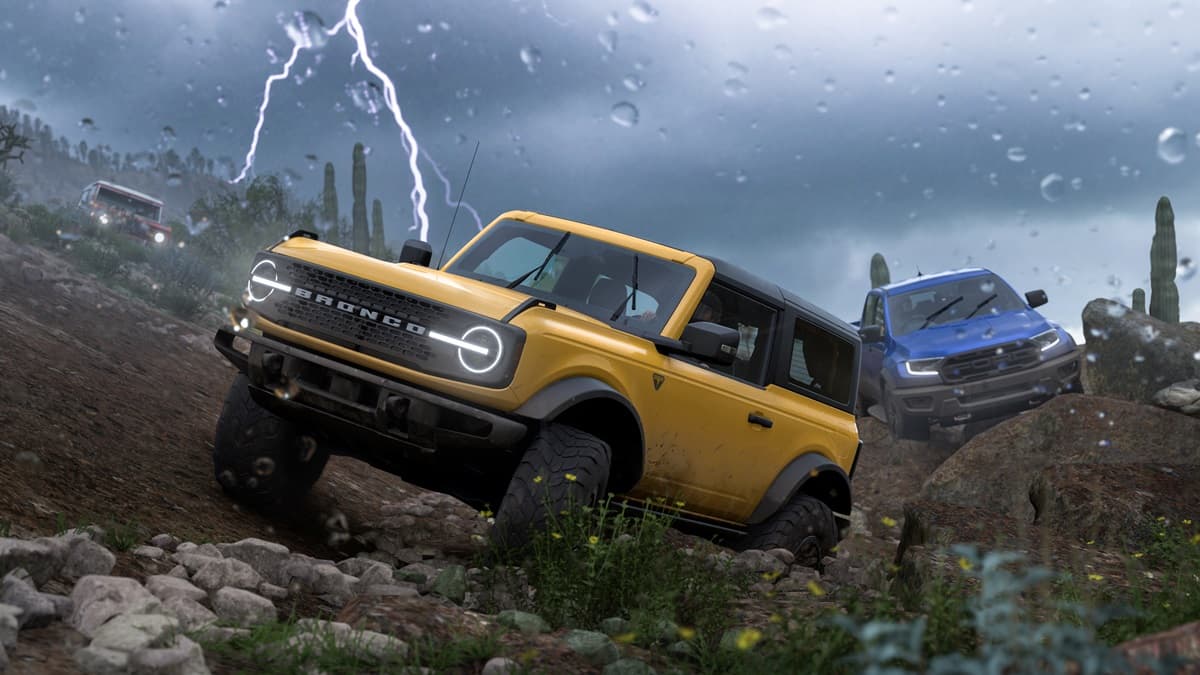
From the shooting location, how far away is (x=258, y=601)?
12.3 ft

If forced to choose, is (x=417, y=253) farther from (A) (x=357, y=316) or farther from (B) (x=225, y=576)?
(B) (x=225, y=576)

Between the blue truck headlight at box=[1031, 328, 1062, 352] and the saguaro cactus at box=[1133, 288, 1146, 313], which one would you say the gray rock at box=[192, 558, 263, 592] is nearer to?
the blue truck headlight at box=[1031, 328, 1062, 352]

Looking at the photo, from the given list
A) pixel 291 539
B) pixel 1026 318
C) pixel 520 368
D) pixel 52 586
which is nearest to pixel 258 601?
pixel 52 586

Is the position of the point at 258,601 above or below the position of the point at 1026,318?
below

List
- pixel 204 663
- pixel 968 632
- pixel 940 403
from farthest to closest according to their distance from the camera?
pixel 940 403 < pixel 968 632 < pixel 204 663

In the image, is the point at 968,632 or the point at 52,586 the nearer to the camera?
the point at 968,632

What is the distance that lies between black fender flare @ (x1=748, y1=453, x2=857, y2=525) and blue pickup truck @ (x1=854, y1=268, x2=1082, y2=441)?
614cm

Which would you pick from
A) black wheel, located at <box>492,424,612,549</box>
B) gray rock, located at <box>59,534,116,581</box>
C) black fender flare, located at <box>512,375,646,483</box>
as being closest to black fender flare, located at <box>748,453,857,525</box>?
black fender flare, located at <box>512,375,646,483</box>

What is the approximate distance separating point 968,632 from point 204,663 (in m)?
2.22

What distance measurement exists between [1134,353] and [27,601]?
582 inches

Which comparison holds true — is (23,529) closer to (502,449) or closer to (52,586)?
(52,586)

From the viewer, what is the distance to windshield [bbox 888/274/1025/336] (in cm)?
1317

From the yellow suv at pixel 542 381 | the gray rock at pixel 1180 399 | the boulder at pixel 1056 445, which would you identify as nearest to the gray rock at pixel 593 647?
the yellow suv at pixel 542 381

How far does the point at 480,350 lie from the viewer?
461cm
